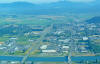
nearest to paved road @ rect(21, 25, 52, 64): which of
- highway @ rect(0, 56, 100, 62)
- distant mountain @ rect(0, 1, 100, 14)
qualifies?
highway @ rect(0, 56, 100, 62)

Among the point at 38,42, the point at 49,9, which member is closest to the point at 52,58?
the point at 38,42

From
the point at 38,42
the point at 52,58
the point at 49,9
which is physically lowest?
the point at 52,58

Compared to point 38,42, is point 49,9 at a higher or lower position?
higher

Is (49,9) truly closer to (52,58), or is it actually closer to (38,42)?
(38,42)

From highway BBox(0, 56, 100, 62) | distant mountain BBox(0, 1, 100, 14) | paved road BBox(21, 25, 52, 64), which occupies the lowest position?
highway BBox(0, 56, 100, 62)

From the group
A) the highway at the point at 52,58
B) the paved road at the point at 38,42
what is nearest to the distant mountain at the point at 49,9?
the paved road at the point at 38,42

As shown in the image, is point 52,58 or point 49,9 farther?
point 49,9

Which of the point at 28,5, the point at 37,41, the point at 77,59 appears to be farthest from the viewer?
the point at 28,5

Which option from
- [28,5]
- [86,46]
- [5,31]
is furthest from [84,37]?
[28,5]

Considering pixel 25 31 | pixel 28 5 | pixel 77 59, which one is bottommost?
pixel 77 59

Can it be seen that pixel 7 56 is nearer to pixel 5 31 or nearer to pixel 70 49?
pixel 70 49

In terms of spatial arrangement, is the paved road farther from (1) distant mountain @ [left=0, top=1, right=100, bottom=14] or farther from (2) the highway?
(1) distant mountain @ [left=0, top=1, right=100, bottom=14]
